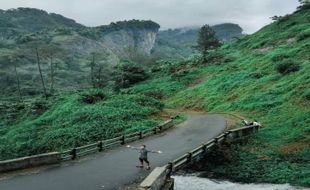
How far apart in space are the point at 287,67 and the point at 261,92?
701 cm

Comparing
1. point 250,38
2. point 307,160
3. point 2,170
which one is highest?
point 250,38

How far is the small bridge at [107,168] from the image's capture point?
20.7m

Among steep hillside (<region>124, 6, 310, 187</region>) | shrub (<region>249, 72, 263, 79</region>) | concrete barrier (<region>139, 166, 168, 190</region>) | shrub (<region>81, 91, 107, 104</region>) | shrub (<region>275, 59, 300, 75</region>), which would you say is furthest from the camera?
shrub (<region>249, 72, 263, 79</region>)

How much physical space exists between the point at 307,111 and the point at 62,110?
95.3 ft

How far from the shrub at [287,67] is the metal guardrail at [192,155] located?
20.1m

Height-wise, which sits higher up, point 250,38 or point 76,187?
point 250,38

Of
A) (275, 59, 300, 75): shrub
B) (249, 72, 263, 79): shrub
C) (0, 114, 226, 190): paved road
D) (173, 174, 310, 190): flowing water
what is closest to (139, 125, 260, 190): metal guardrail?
(0, 114, 226, 190): paved road

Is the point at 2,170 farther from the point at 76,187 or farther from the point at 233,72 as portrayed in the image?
the point at 233,72

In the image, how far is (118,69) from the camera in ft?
271

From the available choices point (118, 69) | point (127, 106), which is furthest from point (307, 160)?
point (118, 69)

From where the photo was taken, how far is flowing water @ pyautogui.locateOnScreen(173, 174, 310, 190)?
87.0 ft

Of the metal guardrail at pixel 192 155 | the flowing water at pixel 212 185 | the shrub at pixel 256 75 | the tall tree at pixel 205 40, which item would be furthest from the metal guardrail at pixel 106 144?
the tall tree at pixel 205 40

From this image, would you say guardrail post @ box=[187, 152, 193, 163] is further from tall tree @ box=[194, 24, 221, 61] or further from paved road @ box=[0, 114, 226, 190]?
tall tree @ box=[194, 24, 221, 61]

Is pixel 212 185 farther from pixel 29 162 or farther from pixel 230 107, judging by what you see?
pixel 230 107
